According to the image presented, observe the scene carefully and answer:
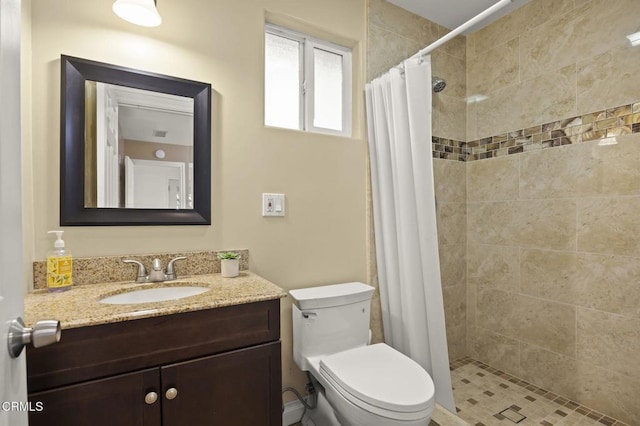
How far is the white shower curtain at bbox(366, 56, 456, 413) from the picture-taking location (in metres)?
1.65

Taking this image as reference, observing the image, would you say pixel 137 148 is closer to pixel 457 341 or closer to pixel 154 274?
pixel 154 274

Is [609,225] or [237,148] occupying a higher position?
[237,148]

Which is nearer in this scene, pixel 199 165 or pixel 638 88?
pixel 199 165

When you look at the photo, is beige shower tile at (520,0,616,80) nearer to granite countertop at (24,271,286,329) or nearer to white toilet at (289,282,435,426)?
white toilet at (289,282,435,426)

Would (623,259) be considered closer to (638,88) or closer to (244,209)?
(638,88)

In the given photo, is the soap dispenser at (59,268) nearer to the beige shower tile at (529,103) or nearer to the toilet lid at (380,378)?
the toilet lid at (380,378)

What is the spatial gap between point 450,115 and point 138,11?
81.4 inches

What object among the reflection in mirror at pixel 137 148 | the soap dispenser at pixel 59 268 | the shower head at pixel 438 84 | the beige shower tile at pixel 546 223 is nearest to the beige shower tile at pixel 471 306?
the beige shower tile at pixel 546 223

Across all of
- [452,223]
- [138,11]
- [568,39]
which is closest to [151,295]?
[138,11]

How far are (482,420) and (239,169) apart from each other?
1912 mm

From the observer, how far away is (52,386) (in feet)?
2.81

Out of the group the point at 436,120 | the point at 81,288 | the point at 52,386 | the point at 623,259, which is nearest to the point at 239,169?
the point at 81,288

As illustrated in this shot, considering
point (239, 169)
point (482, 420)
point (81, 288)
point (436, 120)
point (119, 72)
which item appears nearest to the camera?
point (81, 288)

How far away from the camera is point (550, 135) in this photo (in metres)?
1.99
